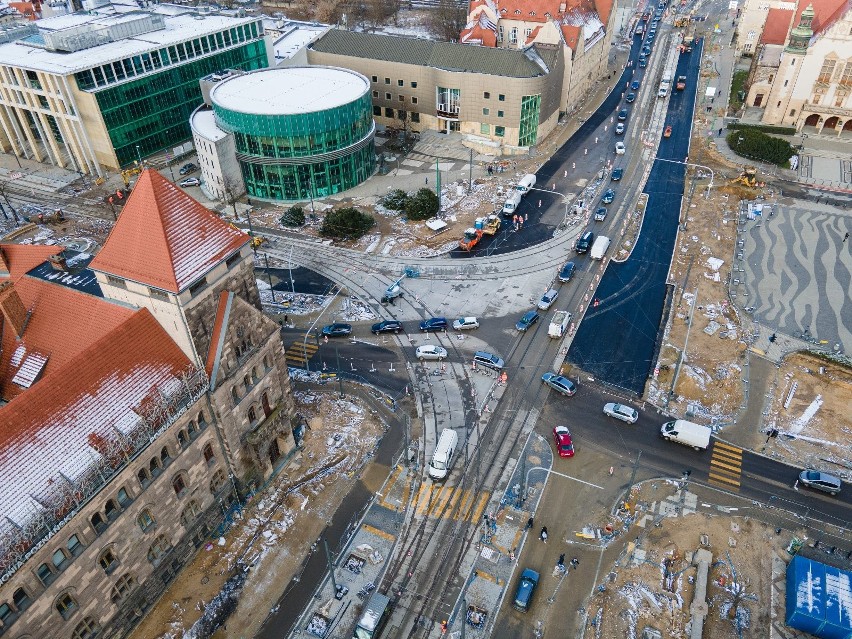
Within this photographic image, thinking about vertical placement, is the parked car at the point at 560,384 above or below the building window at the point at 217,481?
below

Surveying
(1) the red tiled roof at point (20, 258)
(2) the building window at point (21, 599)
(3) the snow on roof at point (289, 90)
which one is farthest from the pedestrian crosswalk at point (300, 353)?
(3) the snow on roof at point (289, 90)

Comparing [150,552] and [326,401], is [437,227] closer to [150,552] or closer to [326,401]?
[326,401]

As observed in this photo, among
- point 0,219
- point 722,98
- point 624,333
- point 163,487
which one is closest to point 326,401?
point 163,487

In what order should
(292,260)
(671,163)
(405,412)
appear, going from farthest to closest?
1. (671,163)
2. (292,260)
3. (405,412)

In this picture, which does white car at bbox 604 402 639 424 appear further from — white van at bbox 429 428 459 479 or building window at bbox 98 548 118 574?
building window at bbox 98 548 118 574

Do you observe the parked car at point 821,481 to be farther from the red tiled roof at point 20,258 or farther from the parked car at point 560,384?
the red tiled roof at point 20,258

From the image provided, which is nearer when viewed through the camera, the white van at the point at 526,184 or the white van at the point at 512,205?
the white van at the point at 512,205

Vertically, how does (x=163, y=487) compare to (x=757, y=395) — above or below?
above
